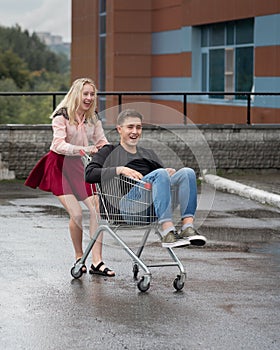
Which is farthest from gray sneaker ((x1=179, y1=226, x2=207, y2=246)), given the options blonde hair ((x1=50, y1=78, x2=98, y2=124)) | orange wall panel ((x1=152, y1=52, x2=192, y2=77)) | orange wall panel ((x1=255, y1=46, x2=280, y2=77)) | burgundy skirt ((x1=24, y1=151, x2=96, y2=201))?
orange wall panel ((x1=152, y1=52, x2=192, y2=77))

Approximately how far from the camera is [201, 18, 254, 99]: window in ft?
102

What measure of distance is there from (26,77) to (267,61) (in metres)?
118

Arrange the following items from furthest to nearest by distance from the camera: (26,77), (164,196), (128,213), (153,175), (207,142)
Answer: (26,77) < (207,142) < (128,213) < (153,175) < (164,196)

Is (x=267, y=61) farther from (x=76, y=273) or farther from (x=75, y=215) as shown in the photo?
(x=76, y=273)

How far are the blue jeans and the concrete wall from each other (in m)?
11.0

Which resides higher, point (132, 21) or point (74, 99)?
point (132, 21)

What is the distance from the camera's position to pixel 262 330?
806 cm

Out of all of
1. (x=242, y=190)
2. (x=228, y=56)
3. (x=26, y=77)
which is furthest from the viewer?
(x=26, y=77)

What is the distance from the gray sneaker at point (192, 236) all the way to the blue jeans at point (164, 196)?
0.16 m

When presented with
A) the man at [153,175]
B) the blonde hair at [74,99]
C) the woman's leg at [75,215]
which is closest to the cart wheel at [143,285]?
the man at [153,175]

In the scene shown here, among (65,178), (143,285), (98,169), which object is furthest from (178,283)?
(65,178)

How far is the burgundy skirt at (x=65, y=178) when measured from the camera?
34.4 ft

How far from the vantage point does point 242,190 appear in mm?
17922

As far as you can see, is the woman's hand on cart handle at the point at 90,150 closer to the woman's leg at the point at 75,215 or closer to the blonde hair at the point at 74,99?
the blonde hair at the point at 74,99
